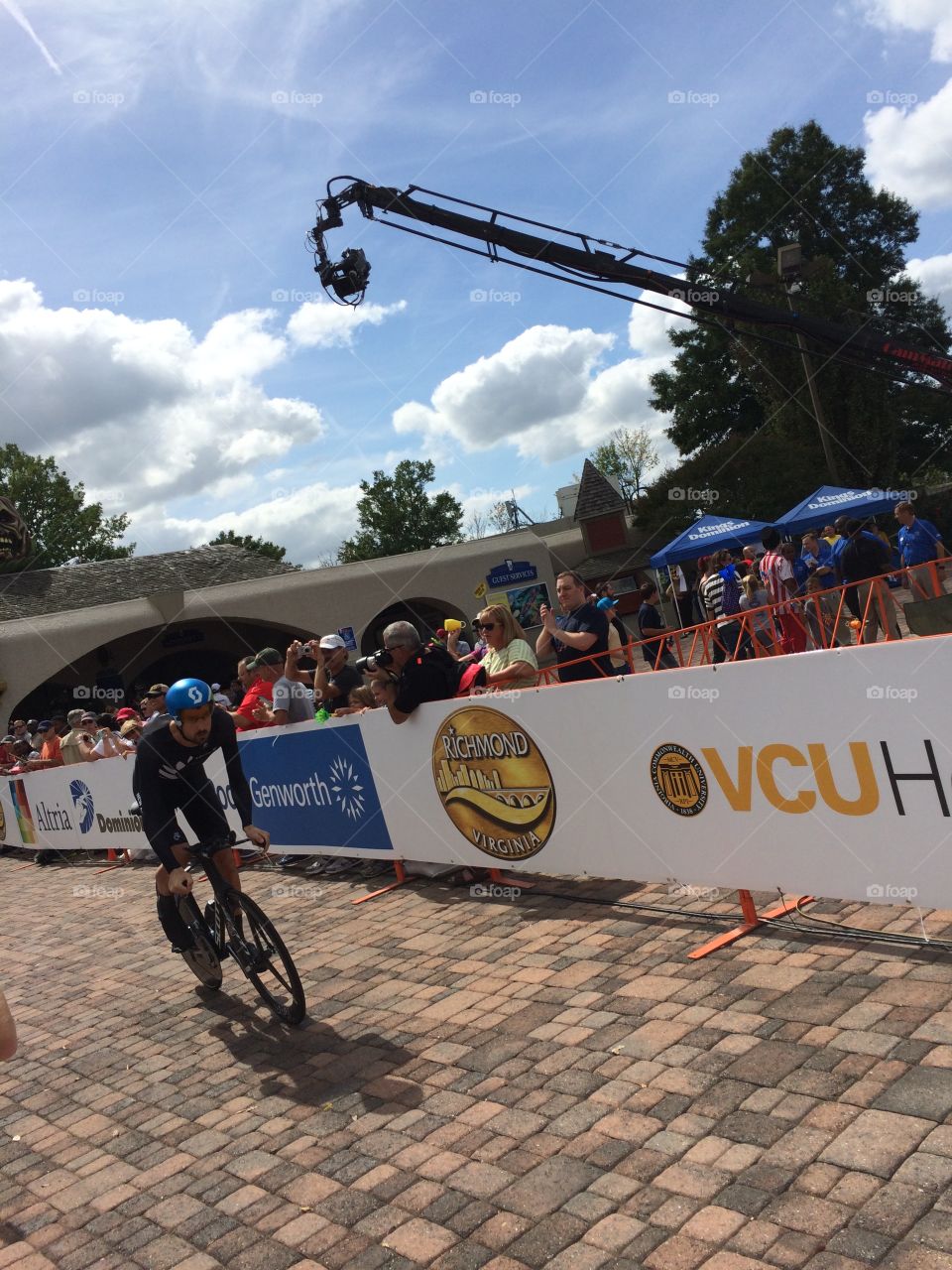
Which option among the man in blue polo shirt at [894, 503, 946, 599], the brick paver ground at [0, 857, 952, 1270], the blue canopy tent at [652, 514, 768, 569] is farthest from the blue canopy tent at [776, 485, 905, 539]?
the brick paver ground at [0, 857, 952, 1270]

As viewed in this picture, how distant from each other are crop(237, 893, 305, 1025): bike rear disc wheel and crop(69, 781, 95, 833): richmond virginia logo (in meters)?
8.68

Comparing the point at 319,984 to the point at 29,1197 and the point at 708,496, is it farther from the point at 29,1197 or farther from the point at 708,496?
the point at 708,496

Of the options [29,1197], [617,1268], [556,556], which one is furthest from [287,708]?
[556,556]

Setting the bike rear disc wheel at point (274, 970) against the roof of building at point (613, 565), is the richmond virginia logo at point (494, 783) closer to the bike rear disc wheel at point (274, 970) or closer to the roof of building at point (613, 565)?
the bike rear disc wheel at point (274, 970)

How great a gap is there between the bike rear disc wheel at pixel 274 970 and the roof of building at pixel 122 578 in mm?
33146

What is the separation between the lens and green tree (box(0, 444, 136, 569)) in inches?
2532

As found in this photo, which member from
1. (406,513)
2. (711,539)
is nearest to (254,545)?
(406,513)

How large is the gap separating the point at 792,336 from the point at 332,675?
36.3 metres

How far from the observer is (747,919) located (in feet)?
18.2

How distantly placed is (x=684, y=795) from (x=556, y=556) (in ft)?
151

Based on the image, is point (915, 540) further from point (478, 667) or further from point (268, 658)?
point (268, 658)

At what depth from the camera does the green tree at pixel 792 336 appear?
39688 millimetres

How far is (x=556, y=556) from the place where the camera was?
51156 mm

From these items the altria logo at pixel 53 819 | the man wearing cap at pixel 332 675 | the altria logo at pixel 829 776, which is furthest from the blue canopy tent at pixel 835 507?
the altria logo at pixel 829 776
